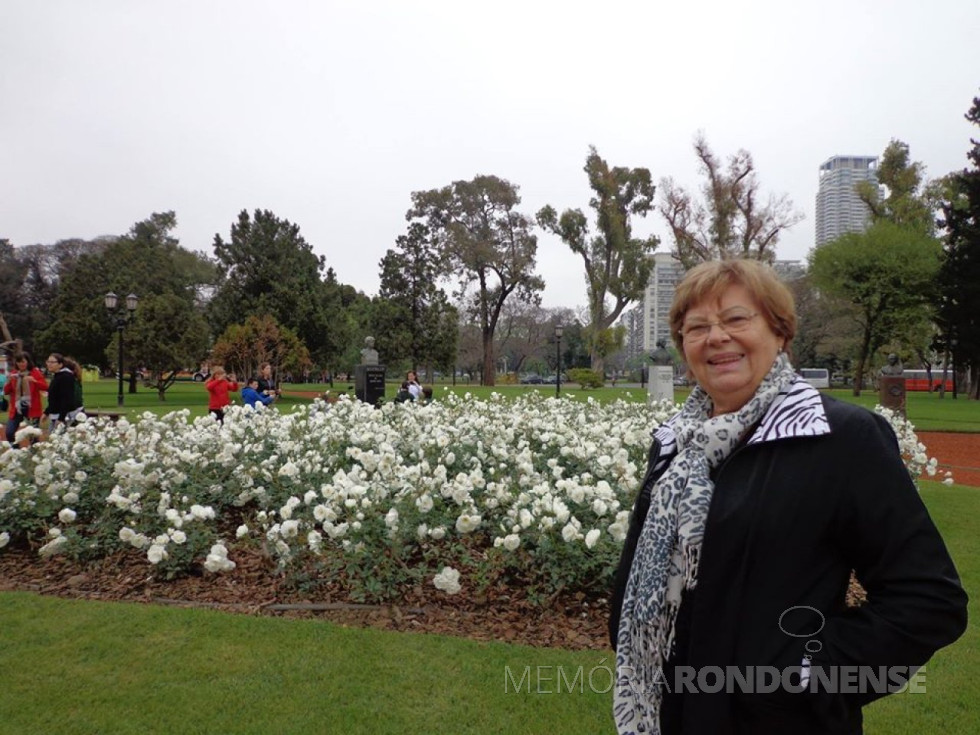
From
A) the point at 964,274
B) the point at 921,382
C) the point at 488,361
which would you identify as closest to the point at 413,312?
the point at 488,361

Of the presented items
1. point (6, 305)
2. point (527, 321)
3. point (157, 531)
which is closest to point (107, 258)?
point (6, 305)

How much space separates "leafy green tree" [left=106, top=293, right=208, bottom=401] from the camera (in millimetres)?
28500

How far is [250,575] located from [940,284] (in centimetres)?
3760

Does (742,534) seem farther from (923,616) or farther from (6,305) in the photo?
(6,305)

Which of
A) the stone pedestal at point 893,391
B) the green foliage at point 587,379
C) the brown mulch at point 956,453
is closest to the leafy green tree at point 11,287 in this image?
the green foliage at point 587,379

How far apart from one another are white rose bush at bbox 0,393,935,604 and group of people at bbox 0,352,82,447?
3022 mm

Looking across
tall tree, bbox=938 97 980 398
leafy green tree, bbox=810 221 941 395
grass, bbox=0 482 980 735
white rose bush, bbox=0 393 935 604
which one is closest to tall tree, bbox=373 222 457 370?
leafy green tree, bbox=810 221 941 395

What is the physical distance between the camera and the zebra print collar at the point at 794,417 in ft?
4.25

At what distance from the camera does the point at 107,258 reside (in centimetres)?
3800

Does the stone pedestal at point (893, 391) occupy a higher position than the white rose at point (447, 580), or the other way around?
the stone pedestal at point (893, 391)

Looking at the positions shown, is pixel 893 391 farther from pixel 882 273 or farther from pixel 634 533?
pixel 882 273

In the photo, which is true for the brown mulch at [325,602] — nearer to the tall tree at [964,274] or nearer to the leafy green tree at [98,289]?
the leafy green tree at [98,289]

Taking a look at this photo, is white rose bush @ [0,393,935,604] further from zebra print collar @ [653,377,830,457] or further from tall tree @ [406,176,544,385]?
tall tree @ [406,176,544,385]

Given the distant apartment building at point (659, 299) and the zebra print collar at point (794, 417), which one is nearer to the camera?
the zebra print collar at point (794, 417)
